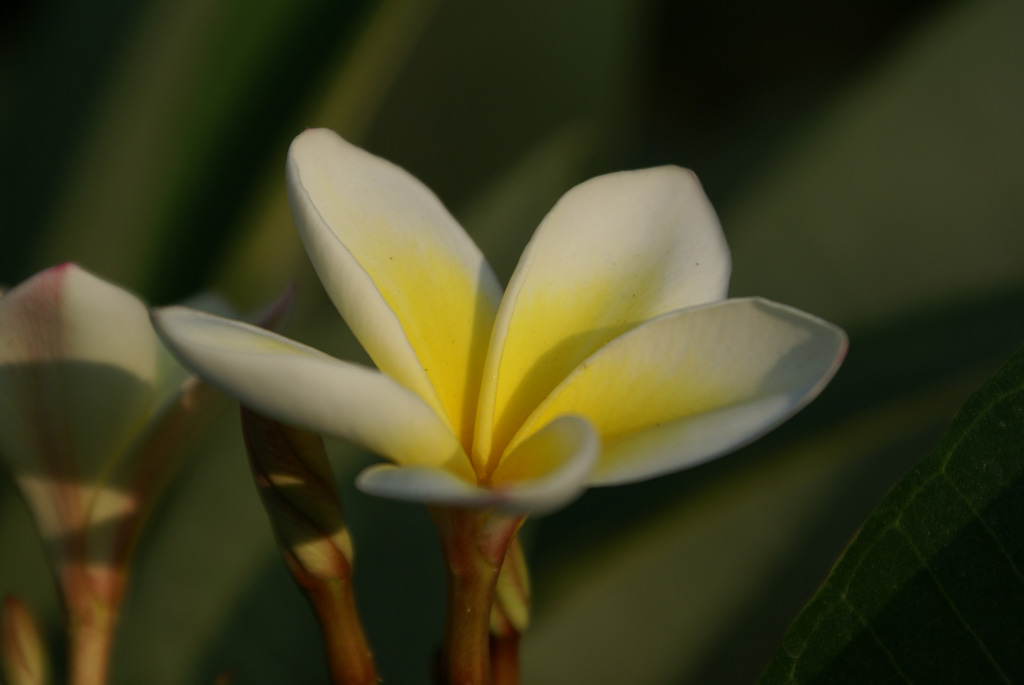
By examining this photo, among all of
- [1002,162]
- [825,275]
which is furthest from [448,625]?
[1002,162]

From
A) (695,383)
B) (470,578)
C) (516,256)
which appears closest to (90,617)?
(470,578)

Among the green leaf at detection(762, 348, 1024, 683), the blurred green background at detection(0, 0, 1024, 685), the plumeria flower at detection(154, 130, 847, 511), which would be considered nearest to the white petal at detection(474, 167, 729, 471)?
the plumeria flower at detection(154, 130, 847, 511)

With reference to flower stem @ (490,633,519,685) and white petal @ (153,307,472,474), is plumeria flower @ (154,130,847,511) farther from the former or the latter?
flower stem @ (490,633,519,685)

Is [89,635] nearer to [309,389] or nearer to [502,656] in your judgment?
[502,656]

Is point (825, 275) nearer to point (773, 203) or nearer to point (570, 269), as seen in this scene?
point (773, 203)

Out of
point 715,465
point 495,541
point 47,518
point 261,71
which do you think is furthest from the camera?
point 261,71

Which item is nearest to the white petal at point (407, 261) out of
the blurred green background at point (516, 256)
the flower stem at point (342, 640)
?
the flower stem at point (342, 640)
